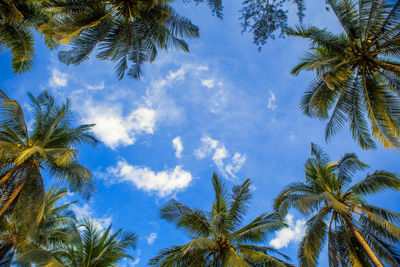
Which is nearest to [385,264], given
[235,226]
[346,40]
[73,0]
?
[235,226]

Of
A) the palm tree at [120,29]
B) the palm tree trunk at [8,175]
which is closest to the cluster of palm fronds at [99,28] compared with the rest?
the palm tree at [120,29]

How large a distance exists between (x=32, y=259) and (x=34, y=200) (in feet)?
7.24

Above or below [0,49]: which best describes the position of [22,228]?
below

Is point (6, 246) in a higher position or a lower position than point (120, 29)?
lower

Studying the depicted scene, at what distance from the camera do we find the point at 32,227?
930cm

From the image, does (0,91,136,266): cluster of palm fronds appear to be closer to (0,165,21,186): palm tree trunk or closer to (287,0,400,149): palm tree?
(0,165,21,186): palm tree trunk

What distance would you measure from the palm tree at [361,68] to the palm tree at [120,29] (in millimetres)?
5053

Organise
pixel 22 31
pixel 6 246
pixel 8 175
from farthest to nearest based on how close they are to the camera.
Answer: pixel 22 31 < pixel 8 175 < pixel 6 246

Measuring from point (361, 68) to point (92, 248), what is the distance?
1378 centimetres

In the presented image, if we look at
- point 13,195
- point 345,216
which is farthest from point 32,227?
point 345,216

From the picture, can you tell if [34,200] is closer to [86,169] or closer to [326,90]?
[86,169]

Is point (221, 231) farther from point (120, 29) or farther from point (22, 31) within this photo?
point (22, 31)

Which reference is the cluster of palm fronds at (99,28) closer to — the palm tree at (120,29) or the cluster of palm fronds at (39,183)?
the palm tree at (120,29)

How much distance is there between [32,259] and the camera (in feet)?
30.7
